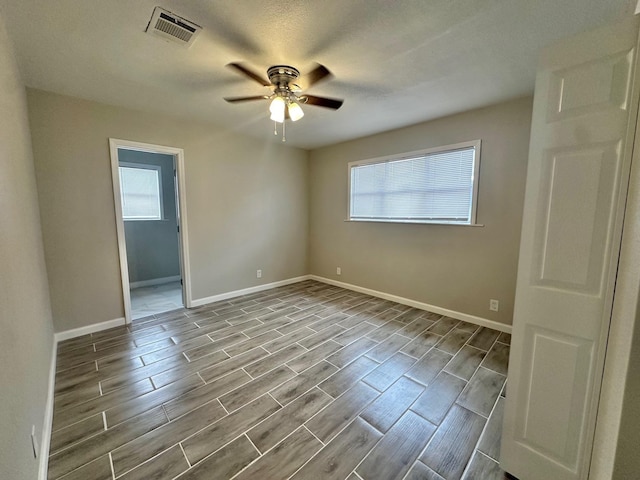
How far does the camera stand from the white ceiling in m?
1.49

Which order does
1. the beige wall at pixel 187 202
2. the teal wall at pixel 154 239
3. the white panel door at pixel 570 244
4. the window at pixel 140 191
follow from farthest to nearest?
the teal wall at pixel 154 239 < the window at pixel 140 191 < the beige wall at pixel 187 202 < the white panel door at pixel 570 244

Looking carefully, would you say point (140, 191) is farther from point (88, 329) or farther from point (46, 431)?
point (46, 431)

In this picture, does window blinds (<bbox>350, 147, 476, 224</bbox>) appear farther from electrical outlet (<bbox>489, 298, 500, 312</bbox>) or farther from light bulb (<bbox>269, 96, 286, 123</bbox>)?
light bulb (<bbox>269, 96, 286, 123</bbox>)

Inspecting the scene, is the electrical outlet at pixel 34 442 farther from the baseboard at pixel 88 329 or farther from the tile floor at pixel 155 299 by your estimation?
the tile floor at pixel 155 299

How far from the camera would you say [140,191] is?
4.66 m

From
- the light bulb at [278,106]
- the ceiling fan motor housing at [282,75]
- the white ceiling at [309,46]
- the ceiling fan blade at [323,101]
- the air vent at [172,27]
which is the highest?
the white ceiling at [309,46]

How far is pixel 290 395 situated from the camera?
1.91m

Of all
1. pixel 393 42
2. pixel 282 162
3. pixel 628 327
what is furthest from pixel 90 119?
pixel 628 327

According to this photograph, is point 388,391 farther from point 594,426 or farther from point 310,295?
point 310,295

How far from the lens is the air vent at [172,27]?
1547 mm

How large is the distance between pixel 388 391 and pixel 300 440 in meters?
0.77

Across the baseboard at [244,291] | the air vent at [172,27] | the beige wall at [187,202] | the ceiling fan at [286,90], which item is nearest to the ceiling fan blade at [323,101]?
the ceiling fan at [286,90]

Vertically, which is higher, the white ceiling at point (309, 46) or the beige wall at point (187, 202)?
the white ceiling at point (309, 46)

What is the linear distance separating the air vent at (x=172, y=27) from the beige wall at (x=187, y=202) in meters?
1.80
